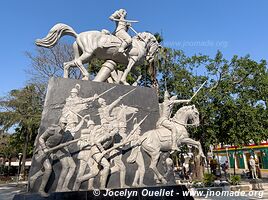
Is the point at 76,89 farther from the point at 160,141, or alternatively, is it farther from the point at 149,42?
the point at 149,42

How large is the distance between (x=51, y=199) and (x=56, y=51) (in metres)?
17.1

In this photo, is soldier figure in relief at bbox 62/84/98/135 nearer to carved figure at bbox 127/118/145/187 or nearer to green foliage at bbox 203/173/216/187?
carved figure at bbox 127/118/145/187

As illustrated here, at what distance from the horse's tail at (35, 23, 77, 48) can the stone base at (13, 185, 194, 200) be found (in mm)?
4542

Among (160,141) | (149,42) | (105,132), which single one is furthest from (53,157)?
(149,42)

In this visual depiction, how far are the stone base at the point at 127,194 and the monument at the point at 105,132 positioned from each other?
2 cm

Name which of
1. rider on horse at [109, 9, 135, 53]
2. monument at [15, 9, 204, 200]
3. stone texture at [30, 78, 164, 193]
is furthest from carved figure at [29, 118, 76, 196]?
rider on horse at [109, 9, 135, 53]

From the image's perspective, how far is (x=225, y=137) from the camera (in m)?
18.8

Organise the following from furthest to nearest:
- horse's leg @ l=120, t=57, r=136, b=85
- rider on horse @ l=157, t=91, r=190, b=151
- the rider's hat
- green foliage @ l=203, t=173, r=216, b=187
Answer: green foliage @ l=203, t=173, r=216, b=187
horse's leg @ l=120, t=57, r=136, b=85
rider on horse @ l=157, t=91, r=190, b=151
the rider's hat

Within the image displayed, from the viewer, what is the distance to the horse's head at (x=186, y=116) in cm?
803

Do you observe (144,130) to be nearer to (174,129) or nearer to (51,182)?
(174,129)

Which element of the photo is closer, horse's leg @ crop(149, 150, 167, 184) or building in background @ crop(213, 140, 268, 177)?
horse's leg @ crop(149, 150, 167, 184)

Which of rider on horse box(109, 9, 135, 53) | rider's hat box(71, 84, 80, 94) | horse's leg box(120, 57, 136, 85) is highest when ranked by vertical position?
rider on horse box(109, 9, 135, 53)

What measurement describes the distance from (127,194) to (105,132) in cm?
170

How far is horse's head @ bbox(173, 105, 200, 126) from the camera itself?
26.3ft
